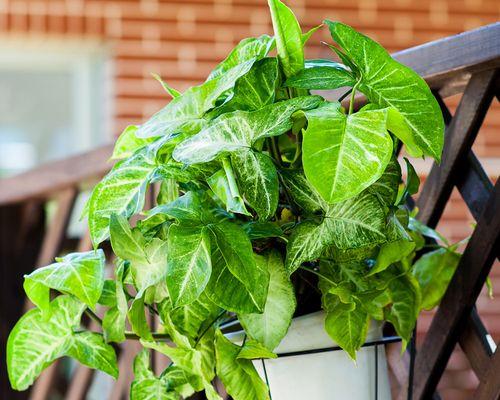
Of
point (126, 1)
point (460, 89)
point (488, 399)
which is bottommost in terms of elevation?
point (126, 1)

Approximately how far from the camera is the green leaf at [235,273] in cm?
81

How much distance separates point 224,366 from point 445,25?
315 cm

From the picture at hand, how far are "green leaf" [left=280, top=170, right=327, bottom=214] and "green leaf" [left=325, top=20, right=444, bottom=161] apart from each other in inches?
4.2

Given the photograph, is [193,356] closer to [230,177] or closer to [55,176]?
[230,177]

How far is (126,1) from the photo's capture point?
11.6 ft

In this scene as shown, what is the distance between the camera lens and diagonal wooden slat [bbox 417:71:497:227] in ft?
3.35

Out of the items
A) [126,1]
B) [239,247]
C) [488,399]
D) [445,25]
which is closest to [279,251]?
[239,247]

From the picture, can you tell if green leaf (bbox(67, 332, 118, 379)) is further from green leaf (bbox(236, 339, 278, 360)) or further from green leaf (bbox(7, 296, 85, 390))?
green leaf (bbox(236, 339, 278, 360))

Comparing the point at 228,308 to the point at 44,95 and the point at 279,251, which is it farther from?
the point at 44,95

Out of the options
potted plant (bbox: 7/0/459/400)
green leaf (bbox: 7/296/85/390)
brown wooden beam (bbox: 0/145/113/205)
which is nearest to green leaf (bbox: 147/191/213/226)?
potted plant (bbox: 7/0/459/400)

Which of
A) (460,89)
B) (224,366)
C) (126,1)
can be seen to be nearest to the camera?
(224,366)

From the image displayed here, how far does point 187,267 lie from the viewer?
808 mm

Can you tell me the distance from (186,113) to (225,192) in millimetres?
119

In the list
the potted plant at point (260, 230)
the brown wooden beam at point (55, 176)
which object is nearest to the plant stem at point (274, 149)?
the potted plant at point (260, 230)
